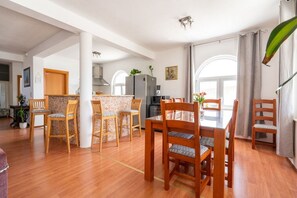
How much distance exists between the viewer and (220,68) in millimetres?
3934

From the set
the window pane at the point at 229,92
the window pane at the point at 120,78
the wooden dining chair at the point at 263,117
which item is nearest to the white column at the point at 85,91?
the wooden dining chair at the point at 263,117

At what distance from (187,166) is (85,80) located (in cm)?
231

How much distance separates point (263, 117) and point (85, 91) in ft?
11.7

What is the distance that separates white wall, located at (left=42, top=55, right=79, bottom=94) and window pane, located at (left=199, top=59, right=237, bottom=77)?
4844mm

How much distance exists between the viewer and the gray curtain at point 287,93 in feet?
7.27

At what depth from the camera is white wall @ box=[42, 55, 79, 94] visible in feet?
17.0

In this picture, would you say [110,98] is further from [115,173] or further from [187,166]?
[187,166]

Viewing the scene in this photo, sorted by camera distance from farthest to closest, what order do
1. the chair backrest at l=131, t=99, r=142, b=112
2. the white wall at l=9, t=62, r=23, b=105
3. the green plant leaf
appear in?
the white wall at l=9, t=62, r=23, b=105 < the chair backrest at l=131, t=99, r=142, b=112 < the green plant leaf

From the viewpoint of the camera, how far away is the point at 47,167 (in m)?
2.01

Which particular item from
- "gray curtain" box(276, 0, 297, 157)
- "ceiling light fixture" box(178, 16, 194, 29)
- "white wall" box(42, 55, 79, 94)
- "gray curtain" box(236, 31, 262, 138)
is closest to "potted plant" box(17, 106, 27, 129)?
"white wall" box(42, 55, 79, 94)

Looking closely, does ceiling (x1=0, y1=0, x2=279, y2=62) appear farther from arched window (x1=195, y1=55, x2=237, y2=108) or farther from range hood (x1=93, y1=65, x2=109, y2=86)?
range hood (x1=93, y1=65, x2=109, y2=86)

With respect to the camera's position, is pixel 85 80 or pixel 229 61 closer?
pixel 85 80

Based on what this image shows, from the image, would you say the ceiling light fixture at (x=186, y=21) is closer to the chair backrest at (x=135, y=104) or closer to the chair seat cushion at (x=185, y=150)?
the chair backrest at (x=135, y=104)

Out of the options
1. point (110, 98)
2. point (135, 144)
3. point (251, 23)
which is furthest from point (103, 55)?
point (251, 23)
